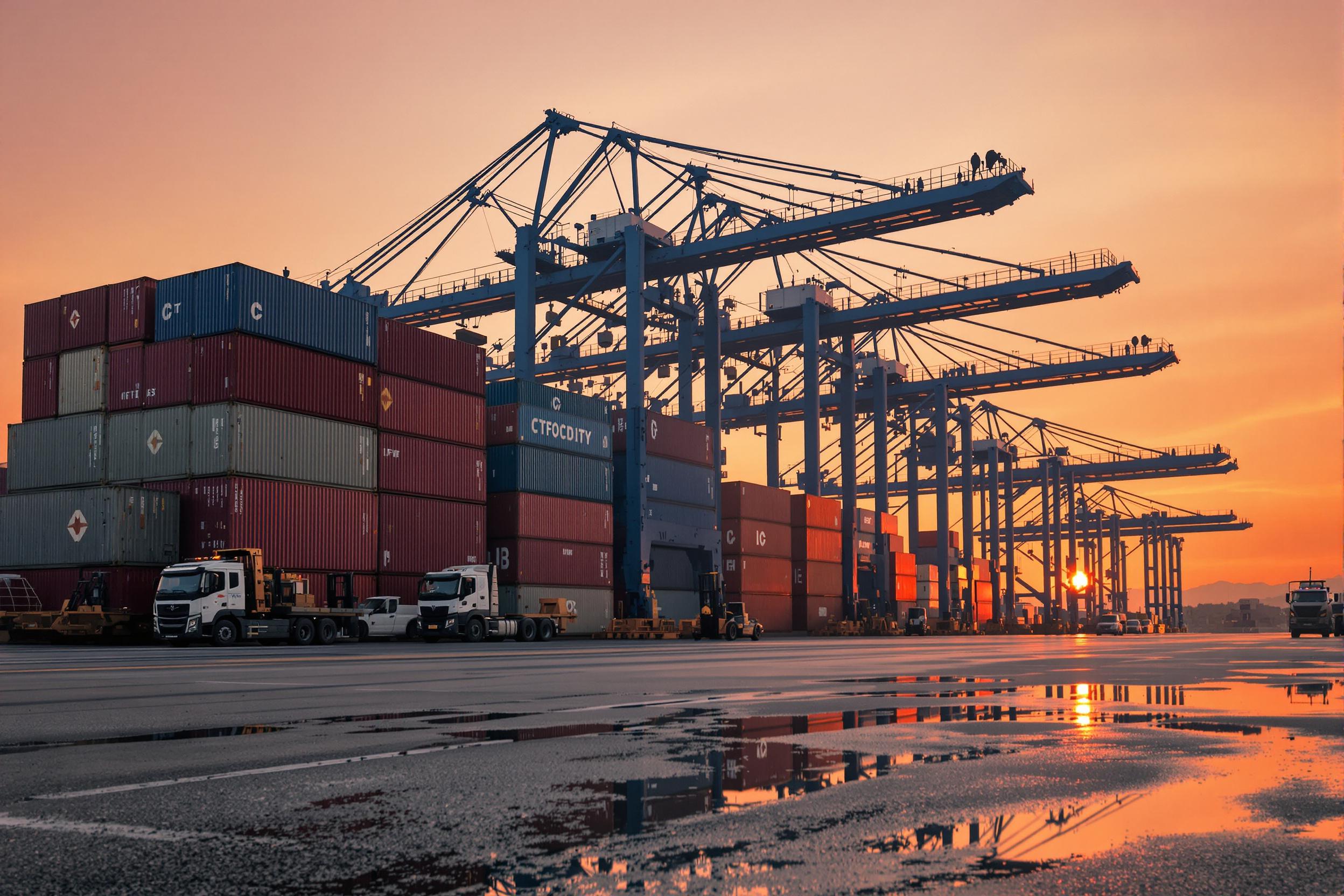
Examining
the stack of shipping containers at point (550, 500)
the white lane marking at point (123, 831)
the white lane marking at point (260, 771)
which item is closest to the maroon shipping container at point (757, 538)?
the stack of shipping containers at point (550, 500)

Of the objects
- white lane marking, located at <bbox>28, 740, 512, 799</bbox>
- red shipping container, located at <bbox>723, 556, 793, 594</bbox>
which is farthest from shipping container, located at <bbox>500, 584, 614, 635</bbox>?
white lane marking, located at <bbox>28, 740, 512, 799</bbox>

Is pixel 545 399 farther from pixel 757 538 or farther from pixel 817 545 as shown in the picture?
pixel 817 545

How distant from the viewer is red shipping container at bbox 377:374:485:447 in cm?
4178

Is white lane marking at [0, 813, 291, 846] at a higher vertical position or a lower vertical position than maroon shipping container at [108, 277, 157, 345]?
lower

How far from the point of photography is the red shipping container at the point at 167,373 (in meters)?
37.1

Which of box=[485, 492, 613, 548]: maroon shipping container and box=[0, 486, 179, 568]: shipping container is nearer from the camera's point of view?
box=[0, 486, 179, 568]: shipping container

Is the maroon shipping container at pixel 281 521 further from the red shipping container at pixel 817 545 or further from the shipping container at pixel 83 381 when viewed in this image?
the red shipping container at pixel 817 545

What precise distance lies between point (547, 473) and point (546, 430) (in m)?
1.80

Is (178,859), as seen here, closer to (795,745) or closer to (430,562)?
(795,745)

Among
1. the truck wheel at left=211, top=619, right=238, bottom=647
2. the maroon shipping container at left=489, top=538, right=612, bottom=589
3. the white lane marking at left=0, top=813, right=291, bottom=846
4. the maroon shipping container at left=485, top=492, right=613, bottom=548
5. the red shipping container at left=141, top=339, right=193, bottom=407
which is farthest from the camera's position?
the maroon shipping container at left=485, top=492, right=613, bottom=548

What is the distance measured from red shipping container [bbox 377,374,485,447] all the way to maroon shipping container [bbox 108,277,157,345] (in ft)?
26.0

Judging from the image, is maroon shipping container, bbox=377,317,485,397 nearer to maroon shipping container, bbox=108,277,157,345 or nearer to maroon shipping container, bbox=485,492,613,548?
maroon shipping container, bbox=485,492,613,548

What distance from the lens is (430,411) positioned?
143ft

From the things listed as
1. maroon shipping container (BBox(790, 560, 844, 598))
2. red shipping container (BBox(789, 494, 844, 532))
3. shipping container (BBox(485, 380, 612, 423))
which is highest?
shipping container (BBox(485, 380, 612, 423))
